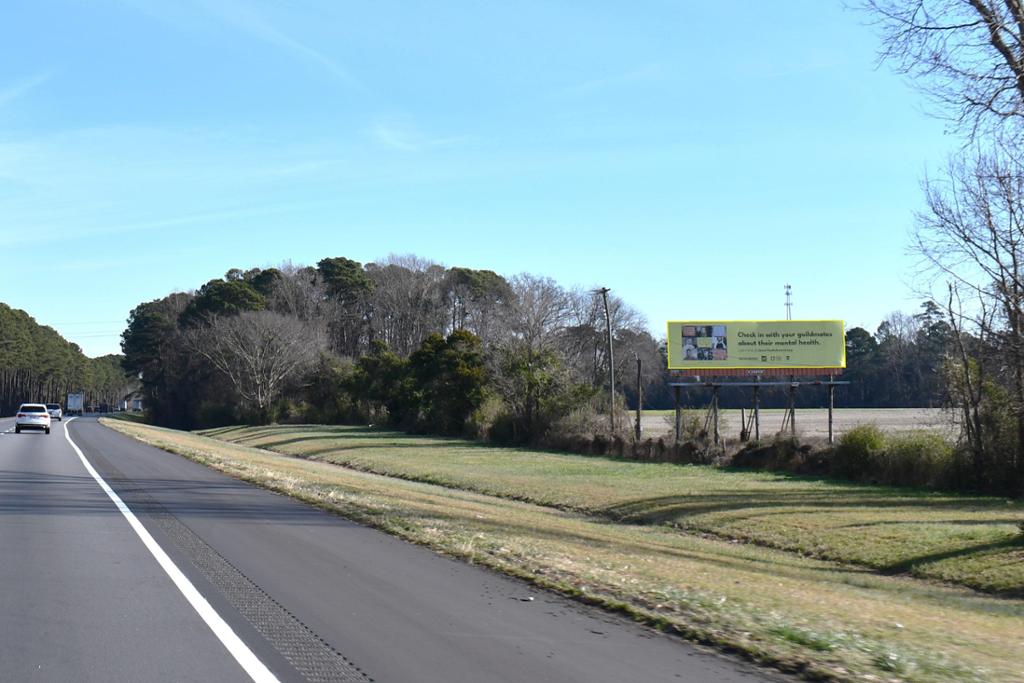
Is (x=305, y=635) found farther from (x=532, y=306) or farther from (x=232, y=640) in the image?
(x=532, y=306)

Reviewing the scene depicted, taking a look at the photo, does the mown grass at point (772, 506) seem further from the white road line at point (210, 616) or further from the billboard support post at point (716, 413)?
the white road line at point (210, 616)

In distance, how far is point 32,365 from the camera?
149 m

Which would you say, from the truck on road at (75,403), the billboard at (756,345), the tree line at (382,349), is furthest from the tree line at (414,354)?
the truck on road at (75,403)

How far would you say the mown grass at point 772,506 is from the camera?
19.6 m

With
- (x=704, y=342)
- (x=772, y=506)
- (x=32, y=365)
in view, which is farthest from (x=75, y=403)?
(x=772, y=506)

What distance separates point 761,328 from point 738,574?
37.3 meters

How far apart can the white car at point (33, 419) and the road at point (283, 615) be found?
42163mm

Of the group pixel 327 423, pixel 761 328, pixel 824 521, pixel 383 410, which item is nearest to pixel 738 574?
pixel 824 521

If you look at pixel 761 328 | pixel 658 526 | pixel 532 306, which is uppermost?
pixel 532 306

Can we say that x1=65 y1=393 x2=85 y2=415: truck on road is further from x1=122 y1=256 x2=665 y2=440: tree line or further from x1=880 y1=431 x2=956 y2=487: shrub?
x1=880 y1=431 x2=956 y2=487: shrub

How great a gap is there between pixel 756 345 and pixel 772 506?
2366cm

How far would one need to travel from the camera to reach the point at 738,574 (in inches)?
571

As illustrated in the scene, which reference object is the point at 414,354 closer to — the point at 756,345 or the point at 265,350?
the point at 265,350

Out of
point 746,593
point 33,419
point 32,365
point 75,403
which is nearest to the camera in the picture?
point 746,593
